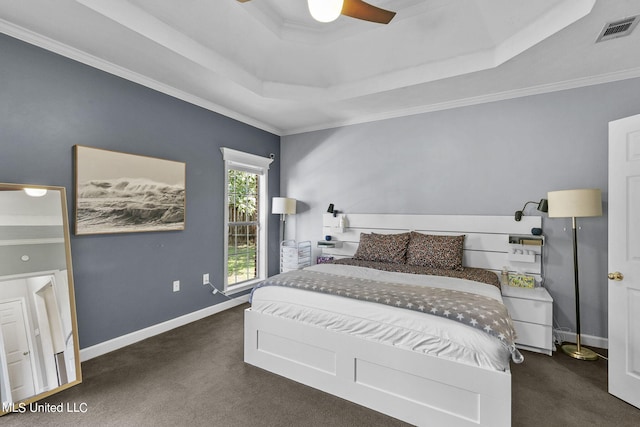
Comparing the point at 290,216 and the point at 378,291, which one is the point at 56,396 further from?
the point at 290,216

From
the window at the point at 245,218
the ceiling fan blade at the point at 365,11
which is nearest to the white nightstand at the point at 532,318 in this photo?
the ceiling fan blade at the point at 365,11

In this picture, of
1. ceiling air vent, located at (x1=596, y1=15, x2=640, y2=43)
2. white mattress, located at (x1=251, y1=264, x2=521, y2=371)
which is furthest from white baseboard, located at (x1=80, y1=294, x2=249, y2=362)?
ceiling air vent, located at (x1=596, y1=15, x2=640, y2=43)

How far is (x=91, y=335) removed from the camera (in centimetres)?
254

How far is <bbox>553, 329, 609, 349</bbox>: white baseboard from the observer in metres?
2.78

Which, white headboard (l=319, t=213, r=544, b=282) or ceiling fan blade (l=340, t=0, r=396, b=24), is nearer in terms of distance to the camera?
ceiling fan blade (l=340, t=0, r=396, b=24)

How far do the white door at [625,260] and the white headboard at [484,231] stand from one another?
86 cm

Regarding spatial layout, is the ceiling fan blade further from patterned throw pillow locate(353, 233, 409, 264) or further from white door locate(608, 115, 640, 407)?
patterned throw pillow locate(353, 233, 409, 264)

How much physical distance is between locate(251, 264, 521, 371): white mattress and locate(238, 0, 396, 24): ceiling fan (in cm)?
180

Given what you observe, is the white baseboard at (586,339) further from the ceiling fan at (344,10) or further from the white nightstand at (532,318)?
the ceiling fan at (344,10)

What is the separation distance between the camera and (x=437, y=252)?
10.1 feet

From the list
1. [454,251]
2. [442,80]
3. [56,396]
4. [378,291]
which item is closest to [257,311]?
[378,291]

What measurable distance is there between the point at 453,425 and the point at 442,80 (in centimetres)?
286

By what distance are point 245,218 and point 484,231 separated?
123 inches

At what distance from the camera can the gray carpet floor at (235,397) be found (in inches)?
71.4
